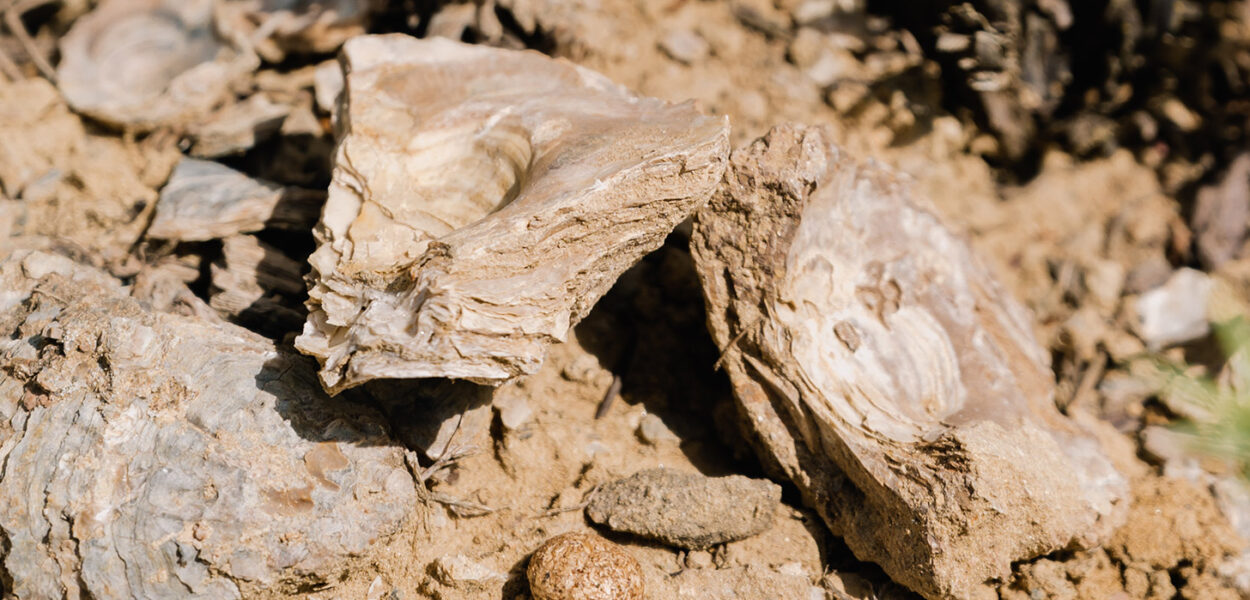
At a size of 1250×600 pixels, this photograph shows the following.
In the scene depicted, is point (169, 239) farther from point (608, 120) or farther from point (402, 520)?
point (608, 120)

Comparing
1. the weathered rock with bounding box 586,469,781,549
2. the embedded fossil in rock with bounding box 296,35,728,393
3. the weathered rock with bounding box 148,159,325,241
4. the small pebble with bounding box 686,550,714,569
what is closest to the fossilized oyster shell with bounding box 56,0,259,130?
the weathered rock with bounding box 148,159,325,241

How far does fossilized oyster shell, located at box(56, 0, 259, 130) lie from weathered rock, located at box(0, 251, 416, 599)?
1.34m

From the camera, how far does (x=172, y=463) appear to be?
2256mm

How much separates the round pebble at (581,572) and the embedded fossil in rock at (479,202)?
609 millimetres

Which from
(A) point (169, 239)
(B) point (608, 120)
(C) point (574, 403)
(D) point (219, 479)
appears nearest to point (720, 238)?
(B) point (608, 120)

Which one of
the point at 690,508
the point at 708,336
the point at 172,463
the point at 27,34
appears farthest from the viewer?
the point at 27,34

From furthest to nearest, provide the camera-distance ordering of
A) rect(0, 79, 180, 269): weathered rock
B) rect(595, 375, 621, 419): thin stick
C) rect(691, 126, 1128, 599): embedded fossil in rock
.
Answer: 1. rect(0, 79, 180, 269): weathered rock
2. rect(595, 375, 621, 419): thin stick
3. rect(691, 126, 1128, 599): embedded fossil in rock

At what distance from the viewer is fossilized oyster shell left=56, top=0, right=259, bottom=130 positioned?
3.62 meters

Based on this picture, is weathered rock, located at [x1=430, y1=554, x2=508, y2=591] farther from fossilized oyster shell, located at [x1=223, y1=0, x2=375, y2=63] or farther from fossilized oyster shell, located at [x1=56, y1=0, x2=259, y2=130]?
fossilized oyster shell, located at [x1=223, y1=0, x2=375, y2=63]

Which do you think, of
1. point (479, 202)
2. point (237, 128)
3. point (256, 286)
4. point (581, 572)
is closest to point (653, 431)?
point (581, 572)

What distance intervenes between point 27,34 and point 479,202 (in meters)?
2.67

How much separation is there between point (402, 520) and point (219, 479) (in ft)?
1.65

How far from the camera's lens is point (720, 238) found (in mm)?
2785

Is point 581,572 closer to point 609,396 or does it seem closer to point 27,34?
point 609,396
